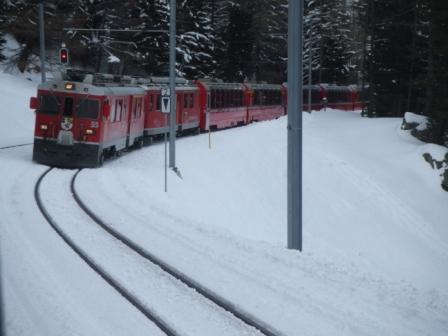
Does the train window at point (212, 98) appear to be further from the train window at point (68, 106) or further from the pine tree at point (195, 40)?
the train window at point (68, 106)

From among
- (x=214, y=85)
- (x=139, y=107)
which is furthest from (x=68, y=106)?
(x=214, y=85)

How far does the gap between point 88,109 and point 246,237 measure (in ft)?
26.9

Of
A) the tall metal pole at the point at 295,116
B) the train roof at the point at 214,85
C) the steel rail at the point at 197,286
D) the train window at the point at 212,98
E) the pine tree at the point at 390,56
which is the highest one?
the pine tree at the point at 390,56

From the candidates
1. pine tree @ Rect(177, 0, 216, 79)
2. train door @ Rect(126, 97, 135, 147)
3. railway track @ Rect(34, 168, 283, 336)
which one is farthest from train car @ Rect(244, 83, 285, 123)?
railway track @ Rect(34, 168, 283, 336)

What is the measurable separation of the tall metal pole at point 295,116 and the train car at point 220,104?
2250cm

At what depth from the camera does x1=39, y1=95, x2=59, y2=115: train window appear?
67.1ft

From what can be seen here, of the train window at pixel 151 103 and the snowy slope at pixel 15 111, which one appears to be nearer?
the train window at pixel 151 103

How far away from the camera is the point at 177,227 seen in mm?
12828

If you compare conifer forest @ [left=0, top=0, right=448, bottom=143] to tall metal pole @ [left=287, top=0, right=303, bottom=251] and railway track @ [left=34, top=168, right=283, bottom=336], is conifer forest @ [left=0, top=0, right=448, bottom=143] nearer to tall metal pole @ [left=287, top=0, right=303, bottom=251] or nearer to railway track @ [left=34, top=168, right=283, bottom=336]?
tall metal pole @ [left=287, top=0, right=303, bottom=251]

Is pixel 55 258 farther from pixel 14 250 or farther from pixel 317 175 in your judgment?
pixel 317 175

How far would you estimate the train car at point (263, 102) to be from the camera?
43469mm

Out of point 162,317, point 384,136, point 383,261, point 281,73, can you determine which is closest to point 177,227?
point 162,317

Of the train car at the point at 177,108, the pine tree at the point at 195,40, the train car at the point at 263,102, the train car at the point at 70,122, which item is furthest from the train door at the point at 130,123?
the pine tree at the point at 195,40

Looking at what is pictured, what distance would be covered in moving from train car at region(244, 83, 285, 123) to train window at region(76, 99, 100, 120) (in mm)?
22754
